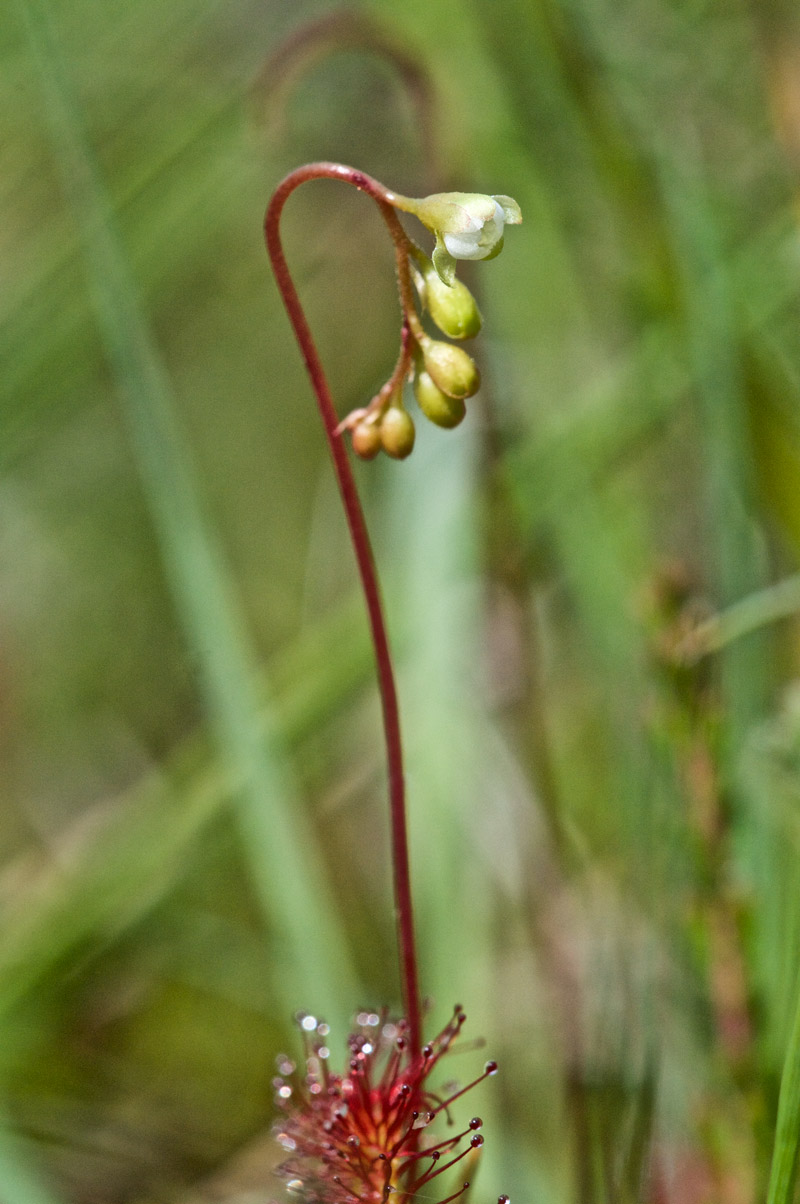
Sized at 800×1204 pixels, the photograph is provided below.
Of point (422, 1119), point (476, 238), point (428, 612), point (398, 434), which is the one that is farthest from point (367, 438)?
point (428, 612)

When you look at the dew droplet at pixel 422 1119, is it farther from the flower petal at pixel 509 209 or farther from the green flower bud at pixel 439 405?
the flower petal at pixel 509 209

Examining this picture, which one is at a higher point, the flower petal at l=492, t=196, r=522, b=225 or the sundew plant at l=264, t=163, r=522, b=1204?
the flower petal at l=492, t=196, r=522, b=225

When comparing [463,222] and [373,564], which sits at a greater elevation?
[463,222]

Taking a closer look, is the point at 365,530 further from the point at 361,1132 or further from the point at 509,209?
the point at 361,1132

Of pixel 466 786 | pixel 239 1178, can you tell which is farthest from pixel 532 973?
pixel 239 1178

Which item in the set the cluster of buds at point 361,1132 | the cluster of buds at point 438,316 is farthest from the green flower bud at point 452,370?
the cluster of buds at point 361,1132

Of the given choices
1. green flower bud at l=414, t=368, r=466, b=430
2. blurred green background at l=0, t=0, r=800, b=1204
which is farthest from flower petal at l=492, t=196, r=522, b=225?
blurred green background at l=0, t=0, r=800, b=1204

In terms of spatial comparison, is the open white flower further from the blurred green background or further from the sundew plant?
the blurred green background
